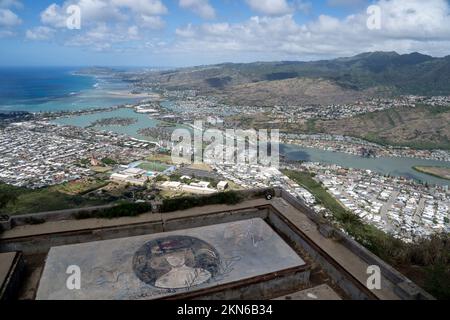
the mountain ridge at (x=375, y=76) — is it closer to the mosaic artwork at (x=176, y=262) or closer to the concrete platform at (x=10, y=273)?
the mosaic artwork at (x=176, y=262)

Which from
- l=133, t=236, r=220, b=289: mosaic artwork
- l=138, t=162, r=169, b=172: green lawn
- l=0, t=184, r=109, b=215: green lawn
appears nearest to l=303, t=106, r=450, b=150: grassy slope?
l=138, t=162, r=169, b=172: green lawn

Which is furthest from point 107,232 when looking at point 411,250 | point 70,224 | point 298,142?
point 298,142

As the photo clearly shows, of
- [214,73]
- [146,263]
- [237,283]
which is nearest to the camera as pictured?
[237,283]

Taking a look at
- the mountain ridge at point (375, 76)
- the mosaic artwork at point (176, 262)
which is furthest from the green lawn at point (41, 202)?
the mountain ridge at point (375, 76)

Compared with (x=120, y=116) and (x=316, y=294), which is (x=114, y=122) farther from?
(x=316, y=294)

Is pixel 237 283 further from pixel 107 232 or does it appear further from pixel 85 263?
pixel 107 232

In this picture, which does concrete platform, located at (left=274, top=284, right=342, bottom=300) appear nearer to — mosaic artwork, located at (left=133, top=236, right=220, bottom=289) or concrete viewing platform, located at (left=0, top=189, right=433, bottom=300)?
concrete viewing platform, located at (left=0, top=189, right=433, bottom=300)
